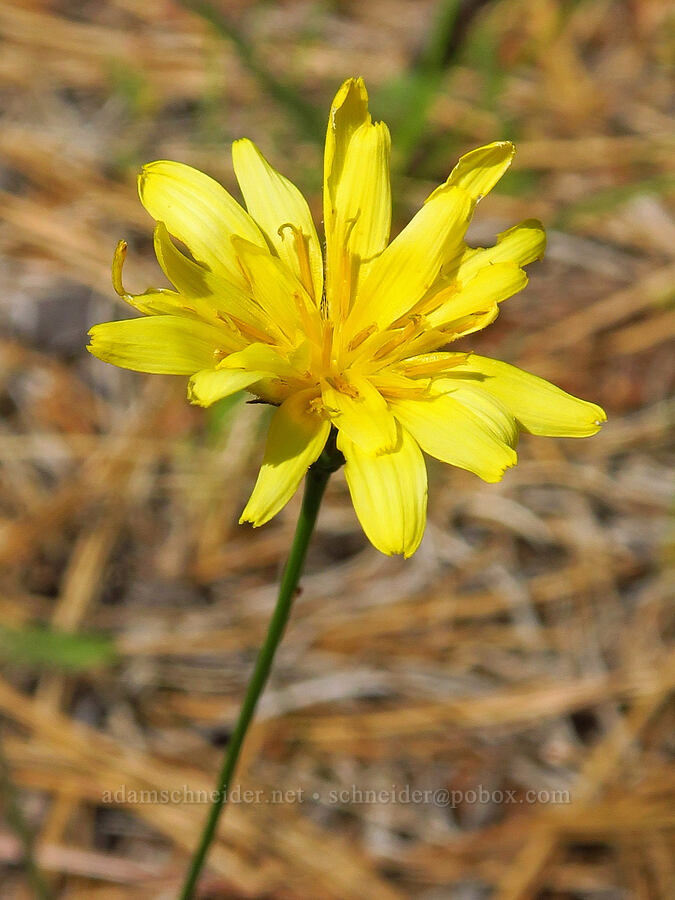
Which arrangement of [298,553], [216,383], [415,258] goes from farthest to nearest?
[415,258]
[298,553]
[216,383]

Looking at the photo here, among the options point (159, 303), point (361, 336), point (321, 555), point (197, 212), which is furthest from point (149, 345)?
point (321, 555)

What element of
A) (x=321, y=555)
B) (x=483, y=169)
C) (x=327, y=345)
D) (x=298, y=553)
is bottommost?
(x=321, y=555)

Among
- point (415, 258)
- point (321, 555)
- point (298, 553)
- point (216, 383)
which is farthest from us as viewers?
point (321, 555)

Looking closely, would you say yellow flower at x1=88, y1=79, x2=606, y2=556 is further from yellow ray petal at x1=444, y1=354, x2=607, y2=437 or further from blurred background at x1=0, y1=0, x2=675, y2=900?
blurred background at x1=0, y1=0, x2=675, y2=900

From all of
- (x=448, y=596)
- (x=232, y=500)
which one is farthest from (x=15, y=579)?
(x=448, y=596)

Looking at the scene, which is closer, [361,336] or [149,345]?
[149,345]

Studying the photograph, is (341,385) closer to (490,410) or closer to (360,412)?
(360,412)

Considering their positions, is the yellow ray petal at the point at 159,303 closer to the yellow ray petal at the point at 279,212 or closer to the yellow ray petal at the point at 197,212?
the yellow ray petal at the point at 197,212

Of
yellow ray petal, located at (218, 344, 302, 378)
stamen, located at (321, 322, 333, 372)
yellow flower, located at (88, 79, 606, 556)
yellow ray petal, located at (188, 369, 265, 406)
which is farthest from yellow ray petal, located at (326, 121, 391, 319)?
yellow ray petal, located at (188, 369, 265, 406)
